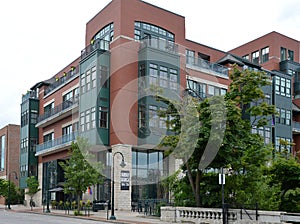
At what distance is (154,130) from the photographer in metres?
40.8

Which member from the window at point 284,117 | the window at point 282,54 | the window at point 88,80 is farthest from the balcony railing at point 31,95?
the window at point 282,54

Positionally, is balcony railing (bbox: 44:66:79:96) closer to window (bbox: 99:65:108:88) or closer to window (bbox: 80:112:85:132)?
window (bbox: 80:112:85:132)

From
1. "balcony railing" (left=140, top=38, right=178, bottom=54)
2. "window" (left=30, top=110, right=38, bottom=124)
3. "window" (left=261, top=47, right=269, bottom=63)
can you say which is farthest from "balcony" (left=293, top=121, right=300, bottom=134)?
"window" (left=30, top=110, right=38, bottom=124)

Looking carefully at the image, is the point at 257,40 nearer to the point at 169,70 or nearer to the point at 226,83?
the point at 226,83

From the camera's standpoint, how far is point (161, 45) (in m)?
43.5

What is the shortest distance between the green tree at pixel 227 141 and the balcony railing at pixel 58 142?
20.8m

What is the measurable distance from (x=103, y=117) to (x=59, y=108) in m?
11.6

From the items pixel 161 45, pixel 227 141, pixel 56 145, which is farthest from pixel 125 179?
pixel 227 141

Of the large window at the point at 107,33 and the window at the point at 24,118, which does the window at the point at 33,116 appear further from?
the large window at the point at 107,33

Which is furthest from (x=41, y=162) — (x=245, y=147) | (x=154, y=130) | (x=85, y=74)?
(x=245, y=147)

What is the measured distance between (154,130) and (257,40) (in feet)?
103

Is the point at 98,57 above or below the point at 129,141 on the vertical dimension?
above

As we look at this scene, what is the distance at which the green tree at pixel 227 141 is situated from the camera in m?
24.6

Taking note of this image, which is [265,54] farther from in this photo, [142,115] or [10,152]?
[10,152]
